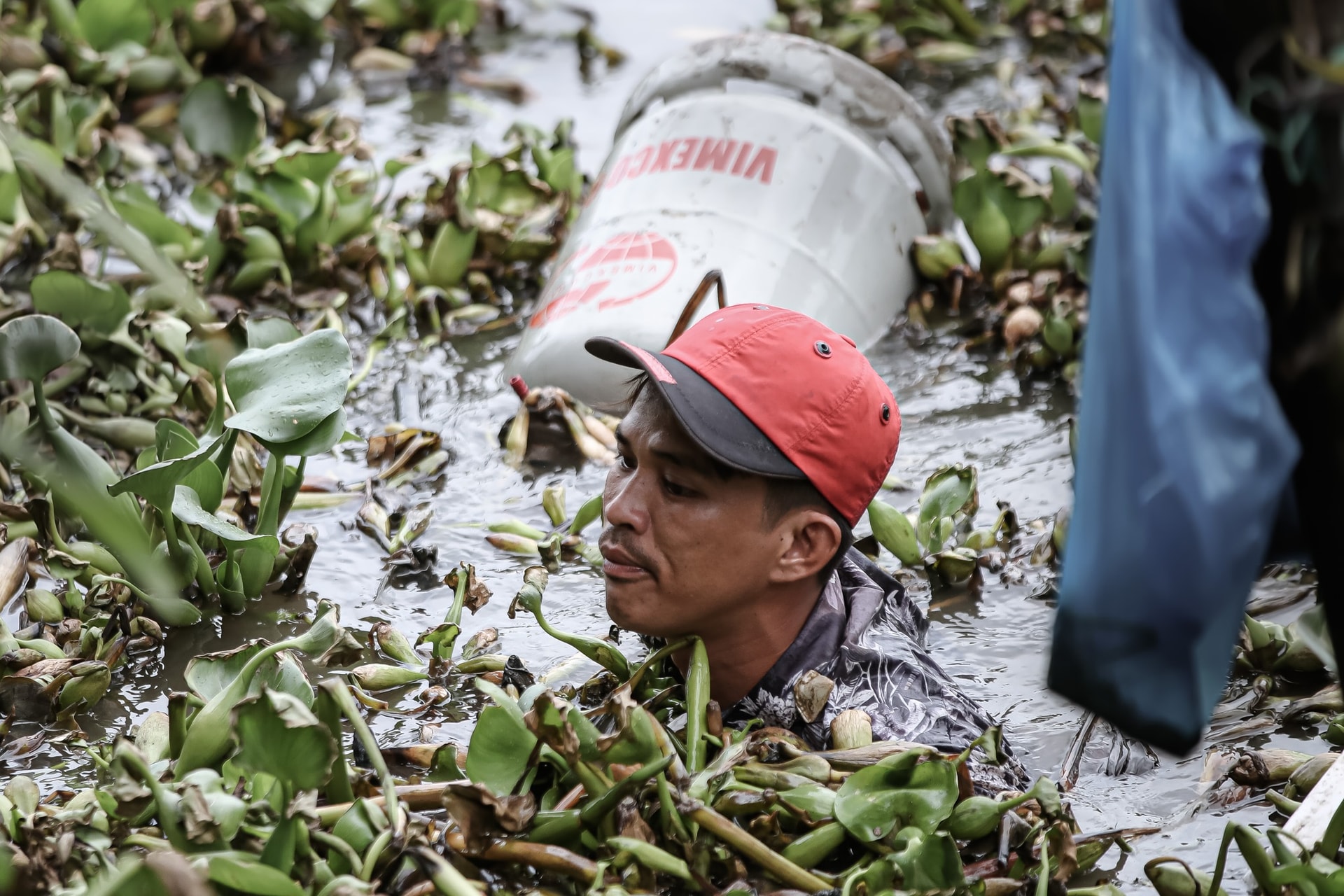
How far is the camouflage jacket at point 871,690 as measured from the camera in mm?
1895

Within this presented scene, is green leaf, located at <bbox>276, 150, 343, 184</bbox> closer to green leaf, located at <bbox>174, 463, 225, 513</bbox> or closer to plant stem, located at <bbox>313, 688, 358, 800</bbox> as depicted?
green leaf, located at <bbox>174, 463, 225, 513</bbox>

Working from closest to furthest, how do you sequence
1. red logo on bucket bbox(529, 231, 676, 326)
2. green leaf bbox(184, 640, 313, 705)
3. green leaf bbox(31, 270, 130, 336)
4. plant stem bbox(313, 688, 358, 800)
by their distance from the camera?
plant stem bbox(313, 688, 358, 800)
green leaf bbox(184, 640, 313, 705)
green leaf bbox(31, 270, 130, 336)
red logo on bucket bbox(529, 231, 676, 326)

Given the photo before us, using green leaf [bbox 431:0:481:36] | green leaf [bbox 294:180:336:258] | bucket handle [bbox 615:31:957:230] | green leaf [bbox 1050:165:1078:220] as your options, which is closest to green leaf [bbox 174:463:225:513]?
green leaf [bbox 294:180:336:258]

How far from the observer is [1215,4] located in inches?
42.7

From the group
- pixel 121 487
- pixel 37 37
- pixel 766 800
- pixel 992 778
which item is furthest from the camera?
pixel 37 37

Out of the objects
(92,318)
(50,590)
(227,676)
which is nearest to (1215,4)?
(227,676)

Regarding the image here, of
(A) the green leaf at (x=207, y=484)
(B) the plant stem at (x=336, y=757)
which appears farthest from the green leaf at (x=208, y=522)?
(B) the plant stem at (x=336, y=757)

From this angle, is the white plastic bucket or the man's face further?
the white plastic bucket

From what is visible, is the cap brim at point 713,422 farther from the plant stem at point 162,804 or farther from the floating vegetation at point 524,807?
the plant stem at point 162,804

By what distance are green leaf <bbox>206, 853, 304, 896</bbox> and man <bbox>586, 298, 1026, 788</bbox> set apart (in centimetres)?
58

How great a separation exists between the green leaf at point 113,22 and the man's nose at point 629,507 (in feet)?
8.55

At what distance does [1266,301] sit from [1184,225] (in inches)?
4.3

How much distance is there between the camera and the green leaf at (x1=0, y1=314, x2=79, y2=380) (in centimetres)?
200

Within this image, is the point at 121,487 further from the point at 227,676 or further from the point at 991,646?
the point at 991,646
